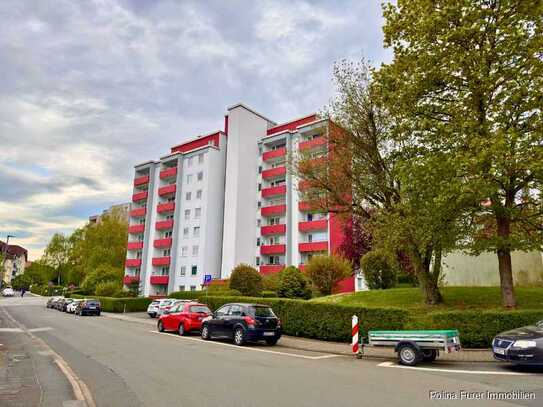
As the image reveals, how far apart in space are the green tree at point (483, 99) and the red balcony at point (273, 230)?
31.6 m

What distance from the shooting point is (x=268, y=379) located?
29.1 ft

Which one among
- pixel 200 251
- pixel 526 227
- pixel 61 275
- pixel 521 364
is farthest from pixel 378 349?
pixel 61 275

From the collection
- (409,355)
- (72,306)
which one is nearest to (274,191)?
(72,306)

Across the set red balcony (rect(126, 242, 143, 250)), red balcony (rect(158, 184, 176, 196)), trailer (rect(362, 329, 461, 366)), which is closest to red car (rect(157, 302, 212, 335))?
trailer (rect(362, 329, 461, 366))

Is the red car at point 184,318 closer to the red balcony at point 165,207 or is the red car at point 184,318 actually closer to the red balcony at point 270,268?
the red balcony at point 270,268

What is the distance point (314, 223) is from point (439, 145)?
28.5 meters

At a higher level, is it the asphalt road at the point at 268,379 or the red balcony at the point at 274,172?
the red balcony at the point at 274,172

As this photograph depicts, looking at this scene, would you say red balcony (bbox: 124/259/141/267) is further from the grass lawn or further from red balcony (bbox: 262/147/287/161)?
the grass lawn

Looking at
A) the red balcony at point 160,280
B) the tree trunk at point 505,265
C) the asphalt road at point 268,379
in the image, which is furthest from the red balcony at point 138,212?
the tree trunk at point 505,265

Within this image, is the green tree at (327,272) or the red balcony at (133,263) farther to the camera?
the red balcony at (133,263)

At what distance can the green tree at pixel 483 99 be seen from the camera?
1398cm

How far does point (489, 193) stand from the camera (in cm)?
1398

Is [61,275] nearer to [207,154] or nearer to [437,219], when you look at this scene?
[207,154]

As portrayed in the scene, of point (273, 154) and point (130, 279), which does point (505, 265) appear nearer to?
point (273, 154)
